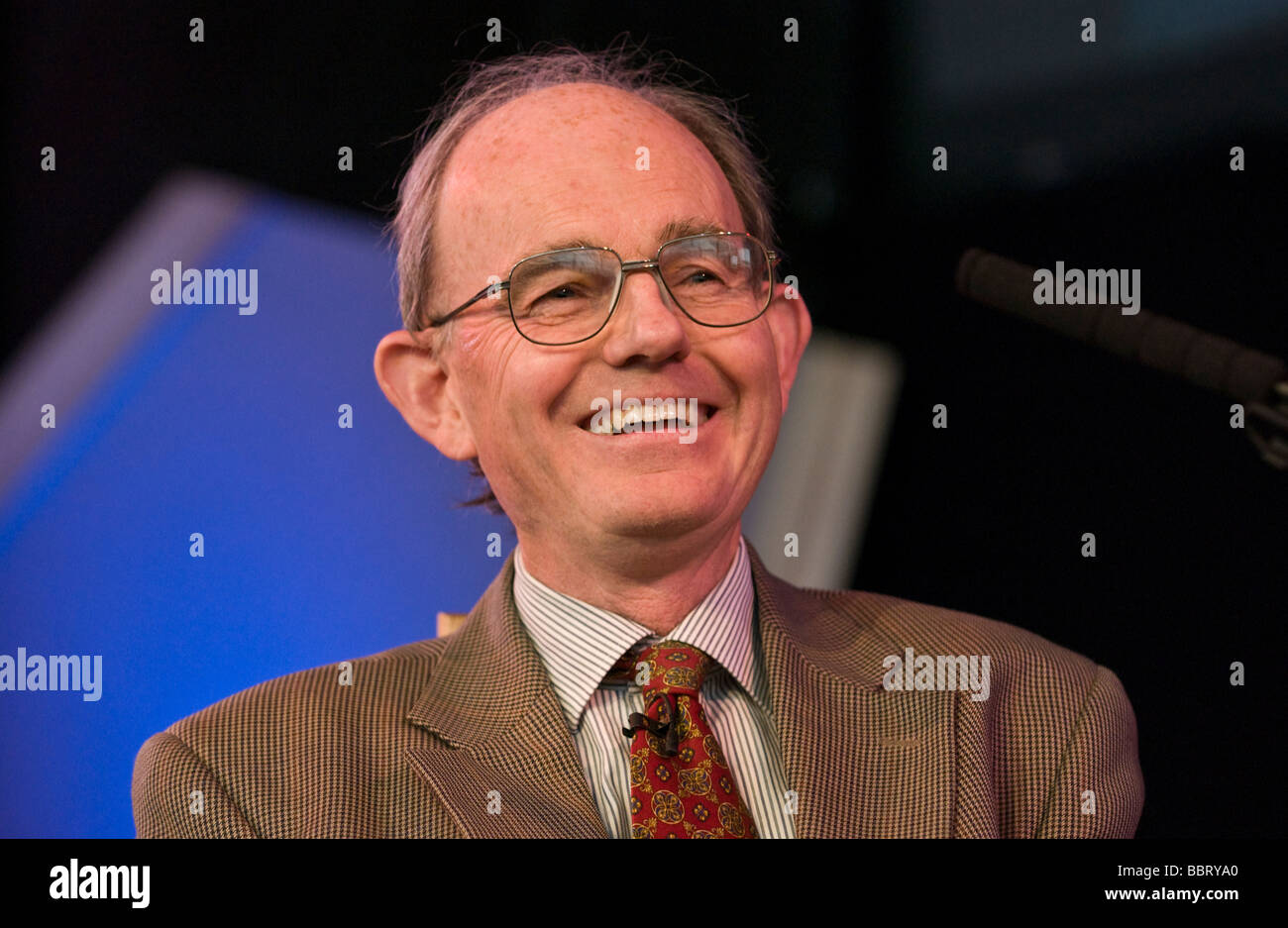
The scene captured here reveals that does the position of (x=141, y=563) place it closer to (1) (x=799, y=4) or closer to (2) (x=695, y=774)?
(2) (x=695, y=774)

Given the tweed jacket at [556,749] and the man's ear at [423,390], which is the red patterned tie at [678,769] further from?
the man's ear at [423,390]

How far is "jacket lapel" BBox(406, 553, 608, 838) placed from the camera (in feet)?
6.95

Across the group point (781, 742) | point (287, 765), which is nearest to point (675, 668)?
point (781, 742)

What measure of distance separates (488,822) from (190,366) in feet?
4.10

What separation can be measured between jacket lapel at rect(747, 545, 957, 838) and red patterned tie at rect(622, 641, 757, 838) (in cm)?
11

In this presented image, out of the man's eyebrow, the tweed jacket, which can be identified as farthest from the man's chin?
the man's eyebrow

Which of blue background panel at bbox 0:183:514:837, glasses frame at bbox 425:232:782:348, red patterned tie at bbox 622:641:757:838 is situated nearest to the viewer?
red patterned tie at bbox 622:641:757:838

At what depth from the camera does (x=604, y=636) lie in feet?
7.46

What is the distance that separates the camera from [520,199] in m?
2.27

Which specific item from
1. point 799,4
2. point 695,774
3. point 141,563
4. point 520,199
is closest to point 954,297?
point 799,4

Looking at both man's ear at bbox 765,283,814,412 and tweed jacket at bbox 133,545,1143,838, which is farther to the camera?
man's ear at bbox 765,283,814,412

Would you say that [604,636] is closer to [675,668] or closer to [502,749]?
[675,668]

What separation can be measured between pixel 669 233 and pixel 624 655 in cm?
68

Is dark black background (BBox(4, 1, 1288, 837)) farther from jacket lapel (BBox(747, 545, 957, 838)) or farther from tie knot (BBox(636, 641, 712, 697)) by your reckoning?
tie knot (BBox(636, 641, 712, 697))
